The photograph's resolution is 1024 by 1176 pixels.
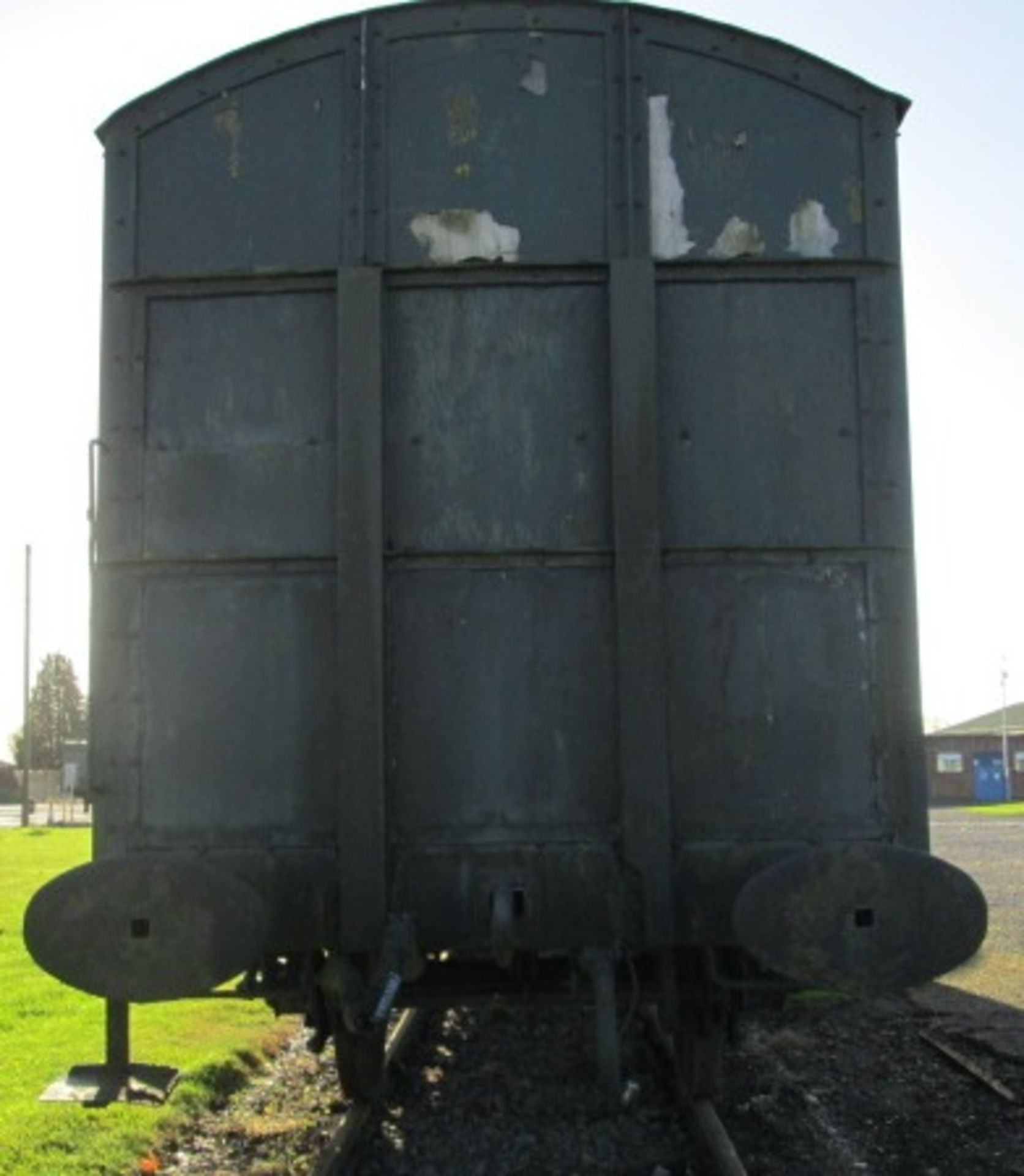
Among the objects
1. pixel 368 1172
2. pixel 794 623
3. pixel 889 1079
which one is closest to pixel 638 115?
pixel 794 623

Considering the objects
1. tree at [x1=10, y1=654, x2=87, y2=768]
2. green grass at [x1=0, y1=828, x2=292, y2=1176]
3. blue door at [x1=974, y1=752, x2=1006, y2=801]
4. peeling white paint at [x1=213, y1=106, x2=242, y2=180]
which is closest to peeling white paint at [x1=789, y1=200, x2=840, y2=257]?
peeling white paint at [x1=213, y1=106, x2=242, y2=180]

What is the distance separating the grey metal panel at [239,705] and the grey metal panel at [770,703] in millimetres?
1155

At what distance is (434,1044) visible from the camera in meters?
7.65

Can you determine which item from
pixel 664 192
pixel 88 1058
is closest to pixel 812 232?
pixel 664 192

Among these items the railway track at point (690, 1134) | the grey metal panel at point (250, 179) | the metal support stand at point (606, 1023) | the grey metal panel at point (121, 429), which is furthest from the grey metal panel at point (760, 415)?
the railway track at point (690, 1134)

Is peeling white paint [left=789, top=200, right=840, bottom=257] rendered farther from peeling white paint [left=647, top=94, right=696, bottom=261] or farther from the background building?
the background building

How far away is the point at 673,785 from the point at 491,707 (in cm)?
64

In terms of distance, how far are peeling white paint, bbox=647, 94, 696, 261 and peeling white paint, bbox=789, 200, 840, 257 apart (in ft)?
1.16

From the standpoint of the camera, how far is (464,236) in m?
4.48

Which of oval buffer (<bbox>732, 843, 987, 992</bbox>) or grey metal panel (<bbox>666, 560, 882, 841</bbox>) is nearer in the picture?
oval buffer (<bbox>732, 843, 987, 992</bbox>)

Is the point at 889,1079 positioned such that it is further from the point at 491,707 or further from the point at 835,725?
the point at 491,707

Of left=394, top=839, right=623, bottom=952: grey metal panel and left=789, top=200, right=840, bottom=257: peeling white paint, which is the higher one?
left=789, top=200, right=840, bottom=257: peeling white paint

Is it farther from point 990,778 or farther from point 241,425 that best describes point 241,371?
point 990,778

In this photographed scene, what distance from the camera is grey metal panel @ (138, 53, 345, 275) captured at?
14.8 feet
